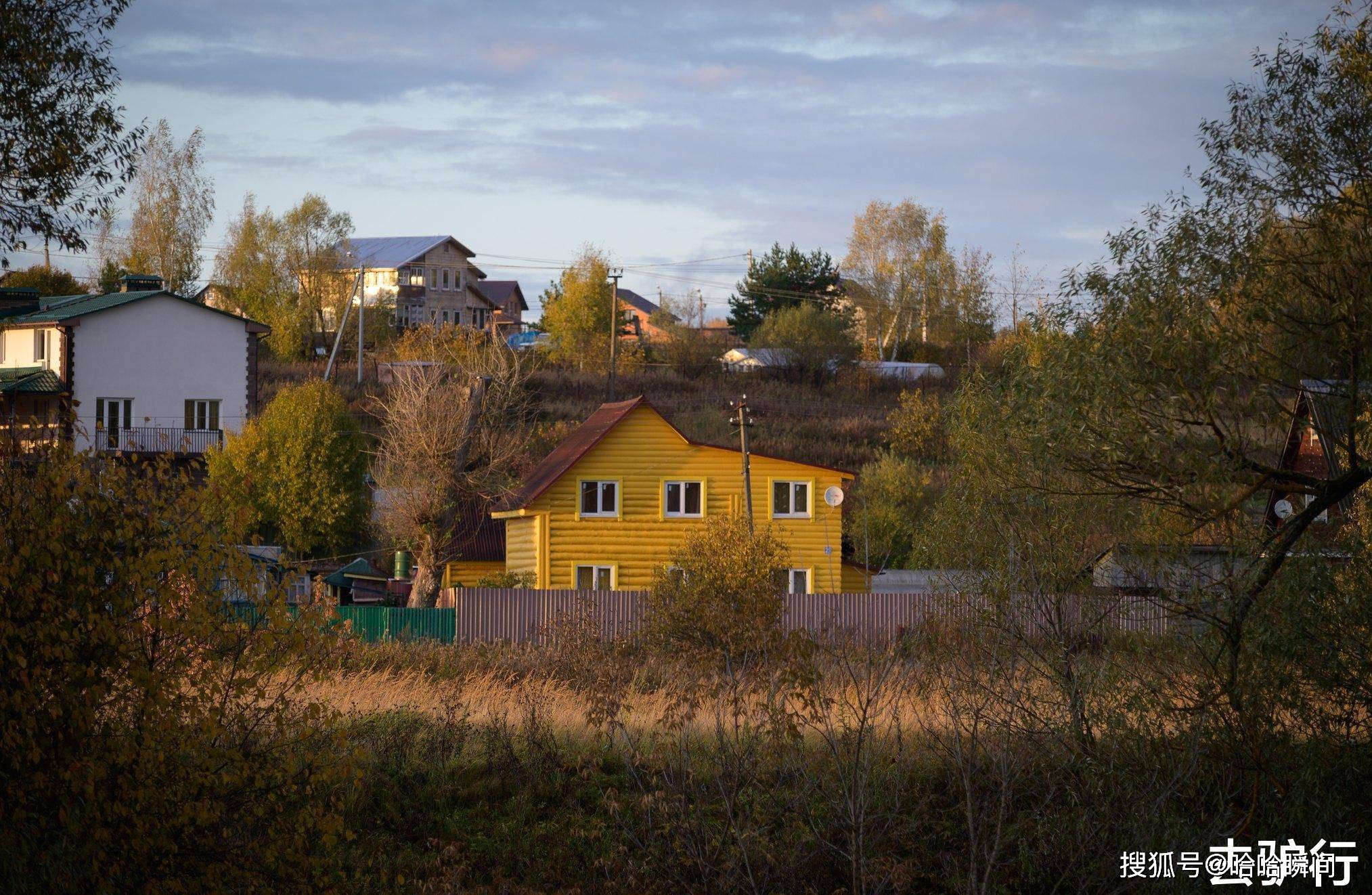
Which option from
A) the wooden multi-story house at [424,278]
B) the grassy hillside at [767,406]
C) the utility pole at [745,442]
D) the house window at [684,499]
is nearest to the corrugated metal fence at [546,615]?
the utility pole at [745,442]

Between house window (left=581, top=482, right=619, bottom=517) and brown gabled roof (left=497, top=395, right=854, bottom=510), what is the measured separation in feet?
3.16

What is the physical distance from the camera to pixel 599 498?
3522 cm

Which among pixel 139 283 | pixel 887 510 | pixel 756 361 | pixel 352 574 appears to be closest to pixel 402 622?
pixel 352 574

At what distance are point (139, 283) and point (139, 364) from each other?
4.47 metres

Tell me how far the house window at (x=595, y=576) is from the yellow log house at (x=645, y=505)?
0.12 ft

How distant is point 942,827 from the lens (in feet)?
36.7

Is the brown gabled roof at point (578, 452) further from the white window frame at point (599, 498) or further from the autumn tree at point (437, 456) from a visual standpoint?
the white window frame at point (599, 498)

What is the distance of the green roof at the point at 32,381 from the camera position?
4253 cm

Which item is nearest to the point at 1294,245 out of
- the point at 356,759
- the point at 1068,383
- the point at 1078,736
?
the point at 1068,383

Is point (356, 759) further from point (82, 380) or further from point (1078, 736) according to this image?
point (82, 380)

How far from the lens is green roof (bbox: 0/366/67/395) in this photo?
140ft

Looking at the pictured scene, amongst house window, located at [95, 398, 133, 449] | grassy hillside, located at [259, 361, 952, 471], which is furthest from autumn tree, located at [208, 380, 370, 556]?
house window, located at [95, 398, 133, 449]

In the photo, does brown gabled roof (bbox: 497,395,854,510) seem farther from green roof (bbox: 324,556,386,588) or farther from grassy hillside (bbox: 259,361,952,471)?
grassy hillside (bbox: 259,361,952,471)

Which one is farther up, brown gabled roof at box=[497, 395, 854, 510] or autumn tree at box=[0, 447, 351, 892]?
brown gabled roof at box=[497, 395, 854, 510]
